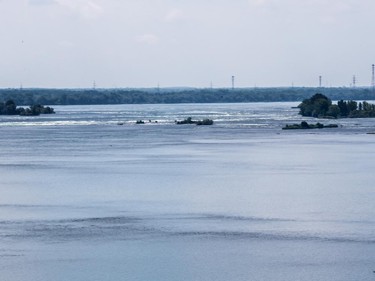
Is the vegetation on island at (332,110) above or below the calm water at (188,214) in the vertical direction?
above

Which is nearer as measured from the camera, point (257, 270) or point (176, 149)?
point (257, 270)

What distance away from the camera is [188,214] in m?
22.5

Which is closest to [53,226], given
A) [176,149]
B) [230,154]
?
[230,154]

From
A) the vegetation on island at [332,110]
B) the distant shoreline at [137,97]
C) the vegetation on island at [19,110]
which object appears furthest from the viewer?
the distant shoreline at [137,97]

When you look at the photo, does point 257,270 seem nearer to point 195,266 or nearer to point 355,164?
point 195,266

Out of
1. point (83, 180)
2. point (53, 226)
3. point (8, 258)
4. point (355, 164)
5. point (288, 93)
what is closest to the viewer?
point (8, 258)

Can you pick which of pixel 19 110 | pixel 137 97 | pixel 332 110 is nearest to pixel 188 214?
pixel 332 110

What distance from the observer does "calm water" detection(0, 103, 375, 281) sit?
1723 cm

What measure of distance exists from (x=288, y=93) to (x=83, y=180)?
166 meters

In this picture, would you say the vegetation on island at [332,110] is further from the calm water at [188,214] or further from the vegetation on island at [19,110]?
the calm water at [188,214]

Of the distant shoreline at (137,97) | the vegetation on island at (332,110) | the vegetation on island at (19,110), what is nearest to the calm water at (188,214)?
the vegetation on island at (332,110)

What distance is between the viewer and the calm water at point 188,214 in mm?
17234

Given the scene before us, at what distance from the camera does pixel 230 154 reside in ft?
127

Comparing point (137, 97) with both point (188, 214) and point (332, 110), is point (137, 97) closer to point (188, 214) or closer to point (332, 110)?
point (332, 110)
